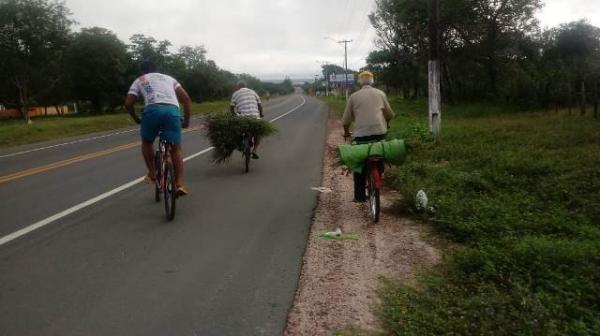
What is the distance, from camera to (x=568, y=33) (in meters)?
26.8

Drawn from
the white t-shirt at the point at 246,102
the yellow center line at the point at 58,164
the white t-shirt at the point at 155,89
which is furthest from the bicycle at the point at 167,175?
the yellow center line at the point at 58,164

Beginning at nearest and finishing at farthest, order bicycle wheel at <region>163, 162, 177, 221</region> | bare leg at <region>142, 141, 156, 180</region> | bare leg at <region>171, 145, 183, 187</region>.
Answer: bicycle wheel at <region>163, 162, 177, 221</region> → bare leg at <region>171, 145, 183, 187</region> → bare leg at <region>142, 141, 156, 180</region>

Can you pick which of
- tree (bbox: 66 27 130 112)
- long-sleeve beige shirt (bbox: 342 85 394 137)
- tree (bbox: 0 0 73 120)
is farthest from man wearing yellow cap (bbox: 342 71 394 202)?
tree (bbox: 66 27 130 112)

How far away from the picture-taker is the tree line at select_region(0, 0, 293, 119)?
44719mm

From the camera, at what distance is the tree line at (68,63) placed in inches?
1761

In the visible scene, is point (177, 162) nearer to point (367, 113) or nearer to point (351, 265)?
point (367, 113)

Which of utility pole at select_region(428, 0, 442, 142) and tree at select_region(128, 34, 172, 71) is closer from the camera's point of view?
utility pole at select_region(428, 0, 442, 142)

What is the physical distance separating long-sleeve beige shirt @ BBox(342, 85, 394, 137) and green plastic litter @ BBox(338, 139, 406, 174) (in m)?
0.32

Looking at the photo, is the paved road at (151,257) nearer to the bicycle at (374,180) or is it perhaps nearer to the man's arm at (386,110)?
the bicycle at (374,180)

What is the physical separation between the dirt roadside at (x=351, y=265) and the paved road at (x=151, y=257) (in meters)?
0.16

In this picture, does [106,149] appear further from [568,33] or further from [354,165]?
[568,33]

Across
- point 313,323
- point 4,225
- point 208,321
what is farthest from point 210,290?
point 4,225

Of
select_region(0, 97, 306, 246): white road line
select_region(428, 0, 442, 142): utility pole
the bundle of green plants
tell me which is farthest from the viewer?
select_region(428, 0, 442, 142): utility pole

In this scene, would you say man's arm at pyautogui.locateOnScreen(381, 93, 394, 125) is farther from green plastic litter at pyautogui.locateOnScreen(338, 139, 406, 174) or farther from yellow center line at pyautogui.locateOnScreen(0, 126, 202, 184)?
yellow center line at pyautogui.locateOnScreen(0, 126, 202, 184)
